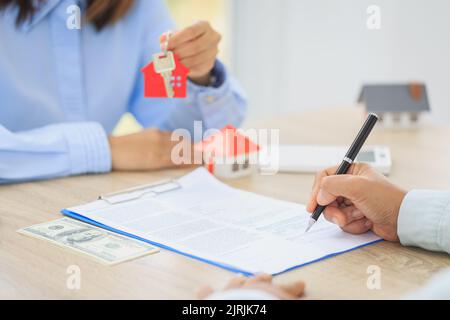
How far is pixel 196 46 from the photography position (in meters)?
1.16

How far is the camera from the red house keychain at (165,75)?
1123 millimetres

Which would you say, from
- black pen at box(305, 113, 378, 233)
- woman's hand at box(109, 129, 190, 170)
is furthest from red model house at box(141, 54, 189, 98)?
black pen at box(305, 113, 378, 233)

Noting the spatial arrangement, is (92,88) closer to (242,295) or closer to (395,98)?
(395,98)

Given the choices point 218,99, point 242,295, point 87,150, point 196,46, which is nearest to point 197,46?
point 196,46

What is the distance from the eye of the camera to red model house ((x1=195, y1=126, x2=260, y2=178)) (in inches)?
45.4

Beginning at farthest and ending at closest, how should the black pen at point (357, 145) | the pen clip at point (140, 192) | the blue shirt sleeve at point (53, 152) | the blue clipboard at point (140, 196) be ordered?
the blue shirt sleeve at point (53, 152) < the pen clip at point (140, 192) < the black pen at point (357, 145) < the blue clipboard at point (140, 196)

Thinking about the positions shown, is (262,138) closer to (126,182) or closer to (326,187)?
(126,182)

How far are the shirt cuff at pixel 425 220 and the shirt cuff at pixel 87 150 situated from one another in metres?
0.58

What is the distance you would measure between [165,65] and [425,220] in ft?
1.77

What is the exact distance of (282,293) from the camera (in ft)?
2.10

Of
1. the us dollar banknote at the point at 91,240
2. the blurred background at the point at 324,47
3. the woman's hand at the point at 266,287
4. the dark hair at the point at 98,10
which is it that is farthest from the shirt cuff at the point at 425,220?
the blurred background at the point at 324,47

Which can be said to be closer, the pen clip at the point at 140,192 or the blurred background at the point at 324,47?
the pen clip at the point at 140,192

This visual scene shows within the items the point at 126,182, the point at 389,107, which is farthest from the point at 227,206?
the point at 389,107

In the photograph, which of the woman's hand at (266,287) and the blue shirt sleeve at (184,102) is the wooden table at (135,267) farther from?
the blue shirt sleeve at (184,102)
